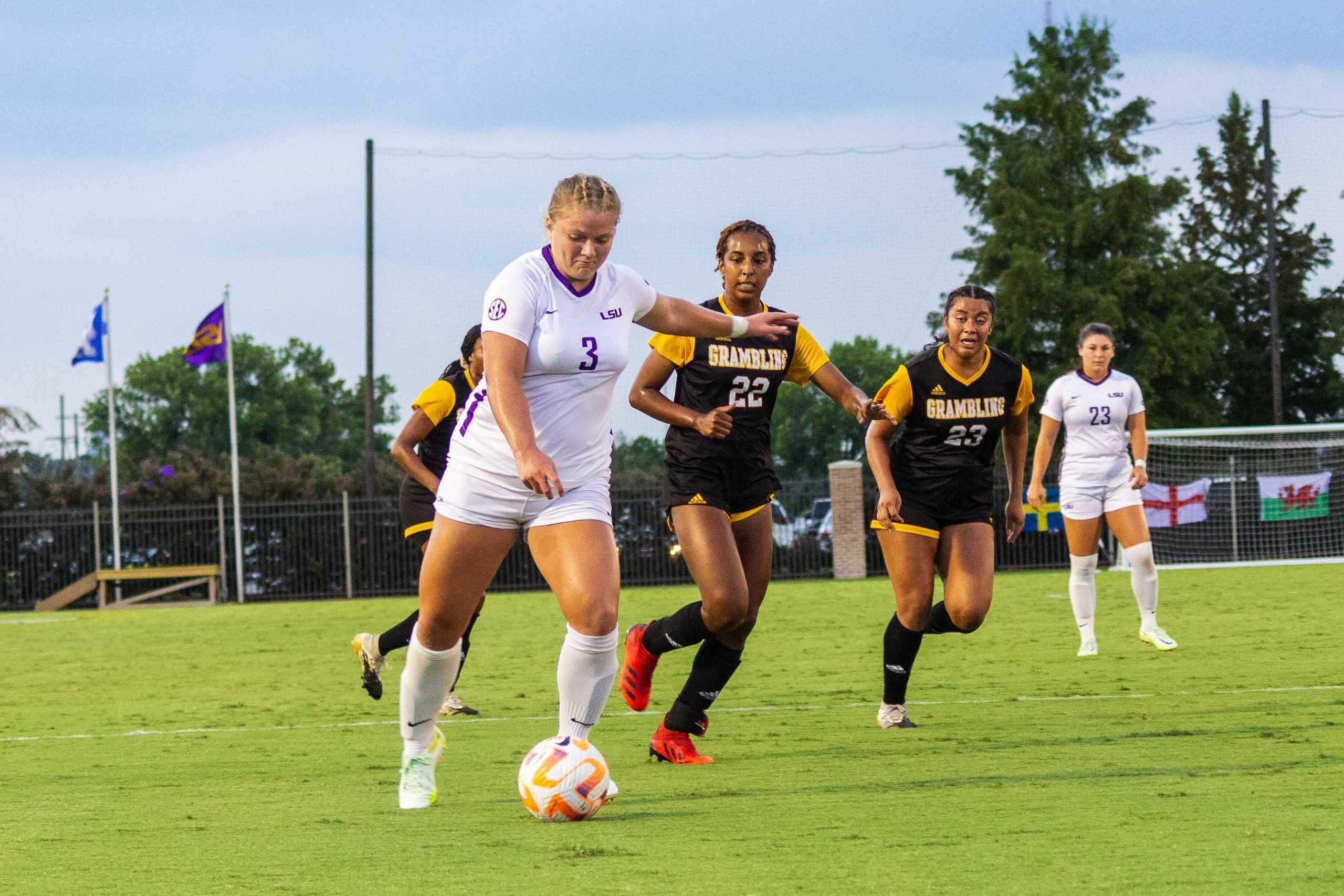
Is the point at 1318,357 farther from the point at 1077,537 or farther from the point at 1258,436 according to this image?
the point at 1077,537

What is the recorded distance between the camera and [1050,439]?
36.1 ft

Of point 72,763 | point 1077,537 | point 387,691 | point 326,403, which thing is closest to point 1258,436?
point 1077,537

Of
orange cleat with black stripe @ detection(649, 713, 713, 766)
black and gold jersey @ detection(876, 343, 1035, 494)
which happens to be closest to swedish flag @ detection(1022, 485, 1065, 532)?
black and gold jersey @ detection(876, 343, 1035, 494)

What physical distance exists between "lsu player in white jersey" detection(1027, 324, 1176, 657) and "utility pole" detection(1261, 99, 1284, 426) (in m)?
19.3

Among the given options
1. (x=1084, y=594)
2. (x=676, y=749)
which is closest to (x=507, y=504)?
(x=676, y=749)

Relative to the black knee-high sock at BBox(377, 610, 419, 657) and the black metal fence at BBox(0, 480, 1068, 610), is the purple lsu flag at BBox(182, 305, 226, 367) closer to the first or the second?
the black metal fence at BBox(0, 480, 1068, 610)

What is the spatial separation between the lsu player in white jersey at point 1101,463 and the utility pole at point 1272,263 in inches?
758

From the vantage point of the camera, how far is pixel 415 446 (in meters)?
8.34

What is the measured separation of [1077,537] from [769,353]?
5045 millimetres

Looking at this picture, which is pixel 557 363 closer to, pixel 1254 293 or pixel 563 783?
pixel 563 783

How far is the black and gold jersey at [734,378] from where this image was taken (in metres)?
6.84

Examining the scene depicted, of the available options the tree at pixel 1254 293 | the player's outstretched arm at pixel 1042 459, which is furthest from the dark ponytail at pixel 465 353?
the tree at pixel 1254 293

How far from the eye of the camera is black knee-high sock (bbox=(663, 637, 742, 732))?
21.4 ft

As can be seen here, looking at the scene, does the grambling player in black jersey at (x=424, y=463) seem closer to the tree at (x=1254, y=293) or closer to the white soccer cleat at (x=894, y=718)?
the white soccer cleat at (x=894, y=718)
